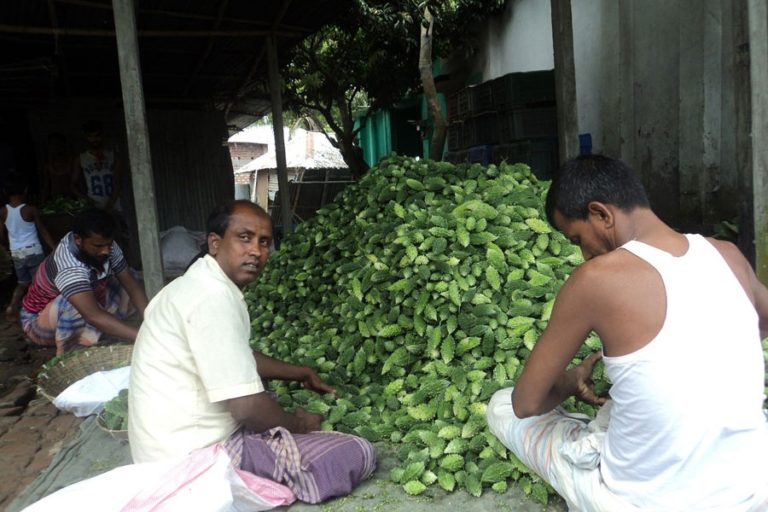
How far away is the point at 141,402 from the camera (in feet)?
6.97

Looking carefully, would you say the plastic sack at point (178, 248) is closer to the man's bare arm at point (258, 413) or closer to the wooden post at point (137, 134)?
the wooden post at point (137, 134)

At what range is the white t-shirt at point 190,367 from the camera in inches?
78.7

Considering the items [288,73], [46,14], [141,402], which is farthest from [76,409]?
[288,73]

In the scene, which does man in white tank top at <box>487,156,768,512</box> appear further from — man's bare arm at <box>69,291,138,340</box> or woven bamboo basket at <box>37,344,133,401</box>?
woven bamboo basket at <box>37,344,133,401</box>

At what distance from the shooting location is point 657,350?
151 cm

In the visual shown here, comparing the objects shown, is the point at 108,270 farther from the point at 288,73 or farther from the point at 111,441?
the point at 288,73

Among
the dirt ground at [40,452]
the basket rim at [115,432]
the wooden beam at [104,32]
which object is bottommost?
the dirt ground at [40,452]

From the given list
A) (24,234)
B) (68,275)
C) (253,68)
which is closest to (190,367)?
(68,275)

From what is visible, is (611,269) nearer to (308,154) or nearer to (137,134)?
(137,134)

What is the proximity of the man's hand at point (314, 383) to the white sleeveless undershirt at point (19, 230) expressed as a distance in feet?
15.2

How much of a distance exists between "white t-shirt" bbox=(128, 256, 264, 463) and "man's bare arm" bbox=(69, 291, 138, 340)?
1661 mm

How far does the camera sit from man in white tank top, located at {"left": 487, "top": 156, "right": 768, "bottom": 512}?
1.52 m

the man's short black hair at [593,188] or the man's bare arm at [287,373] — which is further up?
the man's short black hair at [593,188]

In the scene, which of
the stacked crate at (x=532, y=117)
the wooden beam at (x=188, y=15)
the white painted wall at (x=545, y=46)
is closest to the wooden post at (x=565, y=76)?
the stacked crate at (x=532, y=117)
